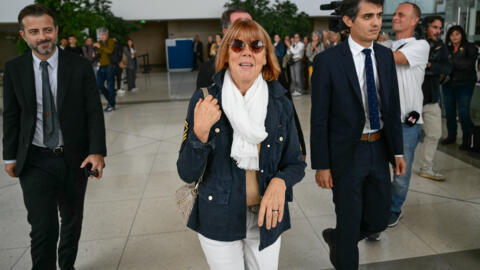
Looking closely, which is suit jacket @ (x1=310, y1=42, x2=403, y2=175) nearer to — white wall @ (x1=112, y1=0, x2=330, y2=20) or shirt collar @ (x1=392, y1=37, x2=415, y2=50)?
shirt collar @ (x1=392, y1=37, x2=415, y2=50)

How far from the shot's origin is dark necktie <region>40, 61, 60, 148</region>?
2.57 metres

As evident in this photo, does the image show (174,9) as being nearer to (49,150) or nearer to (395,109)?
(49,150)

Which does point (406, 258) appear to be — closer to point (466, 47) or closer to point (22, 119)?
point (22, 119)

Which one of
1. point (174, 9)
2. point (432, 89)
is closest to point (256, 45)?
point (432, 89)

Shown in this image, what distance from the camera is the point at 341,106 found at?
254 cm

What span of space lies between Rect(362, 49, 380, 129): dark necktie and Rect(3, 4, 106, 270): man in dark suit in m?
1.91

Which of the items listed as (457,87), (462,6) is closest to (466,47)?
(457,87)

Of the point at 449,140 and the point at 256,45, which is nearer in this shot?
the point at 256,45

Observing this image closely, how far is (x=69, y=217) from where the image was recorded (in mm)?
2943

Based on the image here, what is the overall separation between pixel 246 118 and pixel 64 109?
1531mm

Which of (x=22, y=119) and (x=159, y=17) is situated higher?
(x=159, y=17)

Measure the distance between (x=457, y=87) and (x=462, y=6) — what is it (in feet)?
9.88

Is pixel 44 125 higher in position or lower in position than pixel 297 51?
lower

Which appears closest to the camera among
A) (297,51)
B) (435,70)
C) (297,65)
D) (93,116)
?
(93,116)
